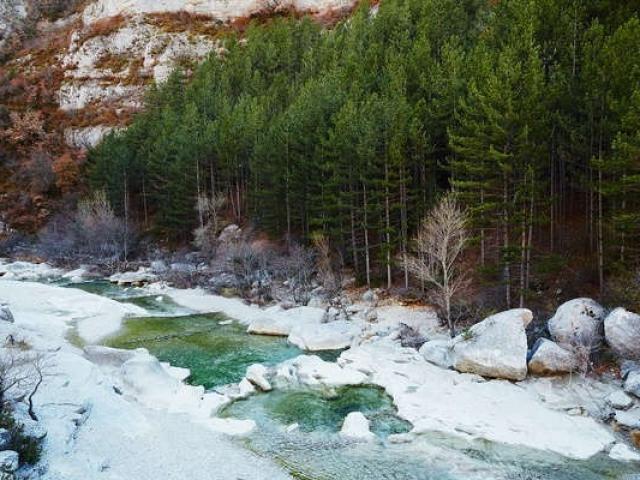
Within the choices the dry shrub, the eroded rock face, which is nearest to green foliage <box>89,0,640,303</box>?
the eroded rock face

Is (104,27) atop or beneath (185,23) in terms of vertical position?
beneath

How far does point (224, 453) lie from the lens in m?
14.4

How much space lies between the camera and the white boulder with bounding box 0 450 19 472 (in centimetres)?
1133

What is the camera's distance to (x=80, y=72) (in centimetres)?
8575

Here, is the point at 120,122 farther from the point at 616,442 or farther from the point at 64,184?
the point at 616,442

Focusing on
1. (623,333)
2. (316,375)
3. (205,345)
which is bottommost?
(205,345)

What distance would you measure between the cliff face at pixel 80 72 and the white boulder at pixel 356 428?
64.2 metres

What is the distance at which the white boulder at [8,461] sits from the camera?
11328 millimetres

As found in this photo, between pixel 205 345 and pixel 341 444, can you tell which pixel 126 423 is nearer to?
pixel 341 444

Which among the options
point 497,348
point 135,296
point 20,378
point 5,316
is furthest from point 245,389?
point 135,296

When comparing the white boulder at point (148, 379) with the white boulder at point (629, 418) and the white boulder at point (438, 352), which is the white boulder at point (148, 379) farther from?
the white boulder at point (629, 418)

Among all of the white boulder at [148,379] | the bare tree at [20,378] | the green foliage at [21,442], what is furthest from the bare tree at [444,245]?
the green foliage at [21,442]

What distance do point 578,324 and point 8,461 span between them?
20339 millimetres

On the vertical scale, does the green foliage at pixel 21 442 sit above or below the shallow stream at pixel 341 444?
above
